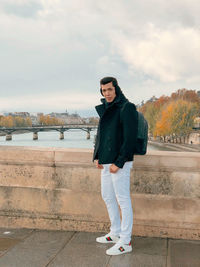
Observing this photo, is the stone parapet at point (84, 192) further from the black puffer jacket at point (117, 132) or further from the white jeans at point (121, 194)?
the black puffer jacket at point (117, 132)

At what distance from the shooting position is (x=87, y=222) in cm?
371

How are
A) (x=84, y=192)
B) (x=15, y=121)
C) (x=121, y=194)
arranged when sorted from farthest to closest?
(x=15, y=121), (x=84, y=192), (x=121, y=194)

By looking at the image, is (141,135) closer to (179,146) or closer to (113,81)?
(113,81)

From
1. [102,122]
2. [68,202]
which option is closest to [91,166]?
[68,202]

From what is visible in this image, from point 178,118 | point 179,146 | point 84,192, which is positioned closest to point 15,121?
point 178,118

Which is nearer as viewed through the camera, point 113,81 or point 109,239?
point 113,81

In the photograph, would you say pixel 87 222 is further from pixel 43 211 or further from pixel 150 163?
pixel 150 163

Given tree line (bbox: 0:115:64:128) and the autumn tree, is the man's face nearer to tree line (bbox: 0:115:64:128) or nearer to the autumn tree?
the autumn tree

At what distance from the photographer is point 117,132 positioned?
118 inches

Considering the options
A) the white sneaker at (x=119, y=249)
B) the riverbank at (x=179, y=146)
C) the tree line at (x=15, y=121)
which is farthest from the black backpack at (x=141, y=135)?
the tree line at (x=15, y=121)

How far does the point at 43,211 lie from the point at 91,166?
848 millimetres

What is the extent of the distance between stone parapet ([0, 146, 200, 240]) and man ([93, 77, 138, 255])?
0.47 m

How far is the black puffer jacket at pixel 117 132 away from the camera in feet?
9.49

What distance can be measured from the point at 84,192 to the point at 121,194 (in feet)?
2.53
